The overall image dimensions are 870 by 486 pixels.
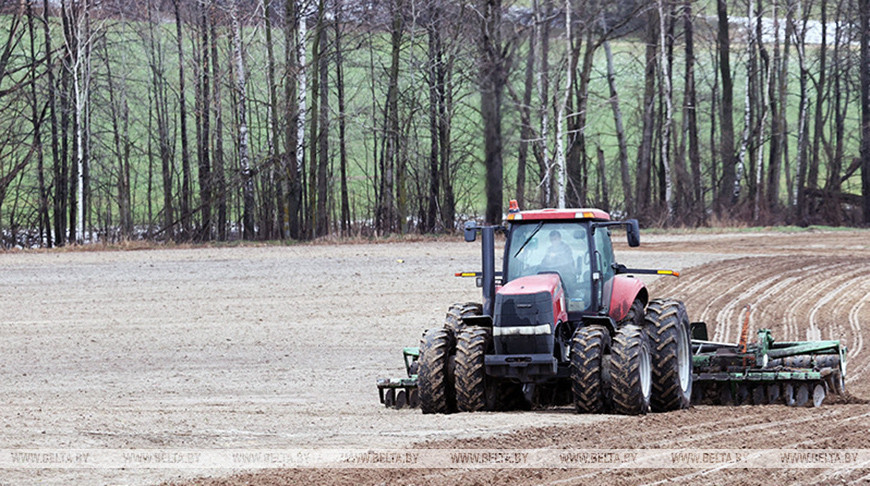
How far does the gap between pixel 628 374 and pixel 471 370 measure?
4.96 ft

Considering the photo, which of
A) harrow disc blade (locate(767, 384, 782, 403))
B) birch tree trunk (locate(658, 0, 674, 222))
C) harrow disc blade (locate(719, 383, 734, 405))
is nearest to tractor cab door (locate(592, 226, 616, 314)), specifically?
harrow disc blade (locate(719, 383, 734, 405))

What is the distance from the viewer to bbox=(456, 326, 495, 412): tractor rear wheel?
1051 cm

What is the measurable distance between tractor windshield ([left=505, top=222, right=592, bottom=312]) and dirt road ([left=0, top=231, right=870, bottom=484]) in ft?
4.36

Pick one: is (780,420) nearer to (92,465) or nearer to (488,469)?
(488,469)

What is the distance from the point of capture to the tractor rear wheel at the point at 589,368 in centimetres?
1039

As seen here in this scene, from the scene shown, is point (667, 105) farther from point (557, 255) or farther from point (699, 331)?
point (557, 255)

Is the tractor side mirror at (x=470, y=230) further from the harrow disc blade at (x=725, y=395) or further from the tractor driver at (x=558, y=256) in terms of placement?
the harrow disc blade at (x=725, y=395)

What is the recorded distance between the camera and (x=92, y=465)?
26.1 feet

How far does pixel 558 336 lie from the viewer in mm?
10711

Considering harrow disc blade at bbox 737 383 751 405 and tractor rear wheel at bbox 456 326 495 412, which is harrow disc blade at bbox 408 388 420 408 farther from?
harrow disc blade at bbox 737 383 751 405

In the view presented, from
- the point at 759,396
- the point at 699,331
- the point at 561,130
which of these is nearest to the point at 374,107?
the point at 561,130

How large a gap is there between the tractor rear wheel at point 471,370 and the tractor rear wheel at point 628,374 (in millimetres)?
1258

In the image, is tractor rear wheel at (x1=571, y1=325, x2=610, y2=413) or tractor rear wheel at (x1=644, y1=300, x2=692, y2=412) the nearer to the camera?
tractor rear wheel at (x1=571, y1=325, x2=610, y2=413)

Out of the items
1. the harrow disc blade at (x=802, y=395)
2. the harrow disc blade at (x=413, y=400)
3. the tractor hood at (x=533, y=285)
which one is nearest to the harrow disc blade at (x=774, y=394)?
the harrow disc blade at (x=802, y=395)
